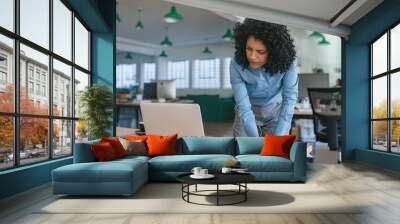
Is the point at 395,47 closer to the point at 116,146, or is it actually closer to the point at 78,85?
the point at 116,146

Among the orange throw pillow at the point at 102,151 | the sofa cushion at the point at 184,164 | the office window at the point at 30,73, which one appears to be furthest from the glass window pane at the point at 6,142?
the sofa cushion at the point at 184,164

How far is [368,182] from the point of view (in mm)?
5781

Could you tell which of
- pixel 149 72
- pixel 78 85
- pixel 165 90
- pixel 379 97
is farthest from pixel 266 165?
pixel 149 72

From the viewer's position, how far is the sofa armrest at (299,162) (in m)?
5.50

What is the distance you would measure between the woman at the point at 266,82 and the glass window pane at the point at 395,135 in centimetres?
193

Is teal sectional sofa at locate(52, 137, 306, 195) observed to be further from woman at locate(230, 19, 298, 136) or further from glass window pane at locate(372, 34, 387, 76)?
glass window pane at locate(372, 34, 387, 76)

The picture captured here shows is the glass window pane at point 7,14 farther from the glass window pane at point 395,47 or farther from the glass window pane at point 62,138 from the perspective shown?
the glass window pane at point 395,47

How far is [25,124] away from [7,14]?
1.34 metres

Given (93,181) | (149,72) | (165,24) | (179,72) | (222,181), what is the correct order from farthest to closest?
(149,72), (179,72), (165,24), (93,181), (222,181)

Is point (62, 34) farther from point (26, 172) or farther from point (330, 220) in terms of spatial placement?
point (330, 220)

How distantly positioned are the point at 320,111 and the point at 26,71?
5.68 metres

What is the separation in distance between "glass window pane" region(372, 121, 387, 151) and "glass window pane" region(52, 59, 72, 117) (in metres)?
5.93

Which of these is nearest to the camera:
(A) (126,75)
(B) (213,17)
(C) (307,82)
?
(C) (307,82)

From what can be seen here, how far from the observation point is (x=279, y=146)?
19.2ft
